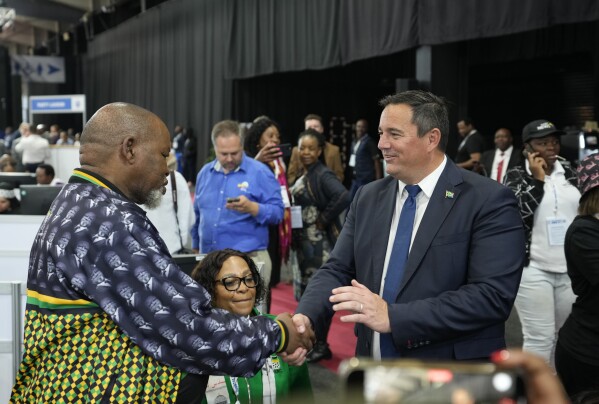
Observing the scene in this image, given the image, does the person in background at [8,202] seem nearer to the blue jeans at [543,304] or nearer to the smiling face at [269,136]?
the smiling face at [269,136]

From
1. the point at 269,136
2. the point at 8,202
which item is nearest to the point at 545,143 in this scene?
the point at 269,136

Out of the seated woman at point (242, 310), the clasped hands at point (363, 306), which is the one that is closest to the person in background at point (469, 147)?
the seated woman at point (242, 310)

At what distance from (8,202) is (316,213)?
2277mm

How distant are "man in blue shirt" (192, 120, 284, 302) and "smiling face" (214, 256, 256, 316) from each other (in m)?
1.49

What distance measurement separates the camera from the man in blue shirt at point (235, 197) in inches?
170

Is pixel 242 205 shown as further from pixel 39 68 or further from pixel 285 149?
pixel 39 68

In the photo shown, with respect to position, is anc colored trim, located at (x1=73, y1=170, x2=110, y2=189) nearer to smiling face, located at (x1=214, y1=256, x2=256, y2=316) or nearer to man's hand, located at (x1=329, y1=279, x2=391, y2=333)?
man's hand, located at (x1=329, y1=279, x2=391, y2=333)

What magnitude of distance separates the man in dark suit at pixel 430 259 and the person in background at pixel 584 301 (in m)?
0.80

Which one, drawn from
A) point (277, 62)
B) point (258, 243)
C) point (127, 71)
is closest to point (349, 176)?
point (277, 62)

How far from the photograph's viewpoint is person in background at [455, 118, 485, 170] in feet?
31.2

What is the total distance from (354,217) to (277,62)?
1029 centimetres

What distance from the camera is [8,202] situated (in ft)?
16.5

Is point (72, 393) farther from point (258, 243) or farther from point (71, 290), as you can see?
point (258, 243)

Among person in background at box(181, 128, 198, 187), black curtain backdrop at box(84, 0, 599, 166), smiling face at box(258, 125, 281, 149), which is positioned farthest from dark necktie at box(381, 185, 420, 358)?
person in background at box(181, 128, 198, 187)
